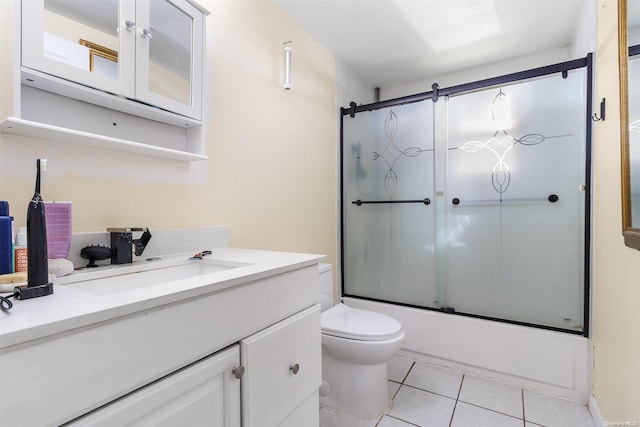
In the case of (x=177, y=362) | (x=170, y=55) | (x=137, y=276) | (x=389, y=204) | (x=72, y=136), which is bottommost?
(x=177, y=362)

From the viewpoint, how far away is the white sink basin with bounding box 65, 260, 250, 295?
885 mm

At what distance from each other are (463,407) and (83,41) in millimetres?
2265

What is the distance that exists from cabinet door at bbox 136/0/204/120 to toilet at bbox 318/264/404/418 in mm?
1231

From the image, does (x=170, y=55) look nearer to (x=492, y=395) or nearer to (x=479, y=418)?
(x=479, y=418)

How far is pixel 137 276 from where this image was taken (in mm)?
1021

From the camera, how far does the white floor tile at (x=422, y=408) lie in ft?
5.02

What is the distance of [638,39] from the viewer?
1.03 metres

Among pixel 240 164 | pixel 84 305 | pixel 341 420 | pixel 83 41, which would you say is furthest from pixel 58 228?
pixel 341 420

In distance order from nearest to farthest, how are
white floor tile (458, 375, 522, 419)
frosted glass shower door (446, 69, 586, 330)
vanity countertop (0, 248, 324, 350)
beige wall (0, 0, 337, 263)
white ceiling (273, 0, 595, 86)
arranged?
vanity countertop (0, 248, 324, 350) → beige wall (0, 0, 337, 263) → white floor tile (458, 375, 522, 419) → frosted glass shower door (446, 69, 586, 330) → white ceiling (273, 0, 595, 86)

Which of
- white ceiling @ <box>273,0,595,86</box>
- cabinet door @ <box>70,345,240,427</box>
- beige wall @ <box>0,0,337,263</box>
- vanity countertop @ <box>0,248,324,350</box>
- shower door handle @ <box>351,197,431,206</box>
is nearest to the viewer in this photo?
vanity countertop @ <box>0,248,324,350</box>

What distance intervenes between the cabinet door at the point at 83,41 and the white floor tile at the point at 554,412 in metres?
2.30

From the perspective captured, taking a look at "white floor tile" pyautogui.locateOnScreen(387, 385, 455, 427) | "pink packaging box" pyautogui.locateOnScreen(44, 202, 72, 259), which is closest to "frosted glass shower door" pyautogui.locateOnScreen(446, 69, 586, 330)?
"white floor tile" pyautogui.locateOnScreen(387, 385, 455, 427)

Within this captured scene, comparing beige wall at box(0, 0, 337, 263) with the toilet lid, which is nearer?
beige wall at box(0, 0, 337, 263)

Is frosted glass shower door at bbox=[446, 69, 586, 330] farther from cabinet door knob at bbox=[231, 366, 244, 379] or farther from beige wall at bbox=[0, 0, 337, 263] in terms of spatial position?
cabinet door knob at bbox=[231, 366, 244, 379]
